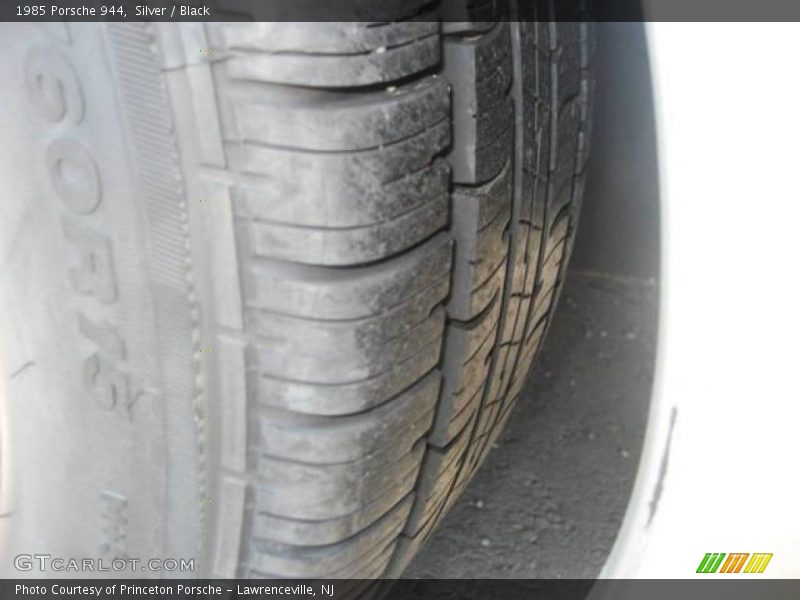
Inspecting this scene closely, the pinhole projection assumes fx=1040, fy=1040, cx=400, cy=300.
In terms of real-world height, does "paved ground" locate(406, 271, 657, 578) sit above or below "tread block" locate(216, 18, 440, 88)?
below

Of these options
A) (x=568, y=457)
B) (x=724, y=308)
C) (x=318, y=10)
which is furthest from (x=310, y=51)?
(x=568, y=457)

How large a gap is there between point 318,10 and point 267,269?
6.9 inches

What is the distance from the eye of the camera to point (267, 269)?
71 cm

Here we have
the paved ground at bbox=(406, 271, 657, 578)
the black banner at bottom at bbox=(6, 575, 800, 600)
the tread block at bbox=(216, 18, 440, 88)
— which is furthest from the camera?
the paved ground at bbox=(406, 271, 657, 578)

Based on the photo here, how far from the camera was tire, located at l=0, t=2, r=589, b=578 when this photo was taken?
2.20 feet

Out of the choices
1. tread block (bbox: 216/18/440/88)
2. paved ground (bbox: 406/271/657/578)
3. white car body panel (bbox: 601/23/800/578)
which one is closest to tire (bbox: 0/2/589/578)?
tread block (bbox: 216/18/440/88)

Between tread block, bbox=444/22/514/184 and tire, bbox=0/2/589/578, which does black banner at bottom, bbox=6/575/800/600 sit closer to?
tire, bbox=0/2/589/578

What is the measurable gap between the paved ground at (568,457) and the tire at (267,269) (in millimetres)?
385

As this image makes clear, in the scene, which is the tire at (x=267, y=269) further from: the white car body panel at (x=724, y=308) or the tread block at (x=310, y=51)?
the white car body panel at (x=724, y=308)

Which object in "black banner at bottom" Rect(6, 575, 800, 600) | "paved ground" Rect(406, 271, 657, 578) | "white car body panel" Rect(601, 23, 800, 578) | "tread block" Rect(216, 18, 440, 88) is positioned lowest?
"paved ground" Rect(406, 271, 657, 578)

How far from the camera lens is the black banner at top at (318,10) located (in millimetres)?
649

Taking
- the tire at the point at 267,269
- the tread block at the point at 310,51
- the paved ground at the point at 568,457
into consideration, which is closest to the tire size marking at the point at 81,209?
the tire at the point at 267,269

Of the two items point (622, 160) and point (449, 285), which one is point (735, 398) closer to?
point (449, 285)

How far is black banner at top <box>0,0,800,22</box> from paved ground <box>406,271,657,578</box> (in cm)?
75
